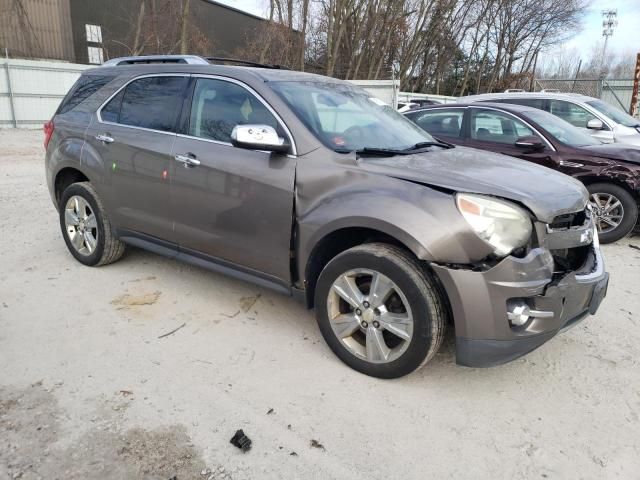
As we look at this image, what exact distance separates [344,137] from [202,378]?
1.80 meters

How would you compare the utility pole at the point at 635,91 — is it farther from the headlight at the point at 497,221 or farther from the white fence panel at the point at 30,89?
the headlight at the point at 497,221

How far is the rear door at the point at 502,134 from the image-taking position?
6.46 meters

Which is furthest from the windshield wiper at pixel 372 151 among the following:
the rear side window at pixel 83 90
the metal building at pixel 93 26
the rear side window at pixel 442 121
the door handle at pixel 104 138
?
the metal building at pixel 93 26

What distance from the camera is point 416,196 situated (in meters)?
2.88

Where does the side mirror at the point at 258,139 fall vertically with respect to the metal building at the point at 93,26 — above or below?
below

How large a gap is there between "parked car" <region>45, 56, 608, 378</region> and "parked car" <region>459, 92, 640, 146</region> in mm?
5616

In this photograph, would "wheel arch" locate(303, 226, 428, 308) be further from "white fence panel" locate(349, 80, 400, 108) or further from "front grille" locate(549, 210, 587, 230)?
"white fence panel" locate(349, 80, 400, 108)

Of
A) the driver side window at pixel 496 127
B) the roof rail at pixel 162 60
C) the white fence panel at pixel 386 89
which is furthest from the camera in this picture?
the white fence panel at pixel 386 89

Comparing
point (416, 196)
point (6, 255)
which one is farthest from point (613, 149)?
point (6, 255)

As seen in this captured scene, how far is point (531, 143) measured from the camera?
6430mm

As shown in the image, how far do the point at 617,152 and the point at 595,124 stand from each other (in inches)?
104

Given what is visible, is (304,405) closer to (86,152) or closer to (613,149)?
(86,152)

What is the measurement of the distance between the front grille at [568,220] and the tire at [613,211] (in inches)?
129

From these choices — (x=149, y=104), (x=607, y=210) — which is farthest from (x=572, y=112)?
(x=149, y=104)
